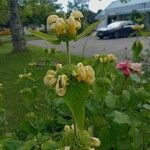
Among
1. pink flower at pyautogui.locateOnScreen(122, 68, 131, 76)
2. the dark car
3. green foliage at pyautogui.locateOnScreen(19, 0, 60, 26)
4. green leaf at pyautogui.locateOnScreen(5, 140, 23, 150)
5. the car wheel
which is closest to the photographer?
green leaf at pyautogui.locateOnScreen(5, 140, 23, 150)

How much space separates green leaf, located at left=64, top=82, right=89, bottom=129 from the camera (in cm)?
133

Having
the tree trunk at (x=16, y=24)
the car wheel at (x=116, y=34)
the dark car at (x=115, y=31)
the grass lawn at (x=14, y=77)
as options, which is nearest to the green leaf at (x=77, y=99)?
the grass lawn at (x=14, y=77)

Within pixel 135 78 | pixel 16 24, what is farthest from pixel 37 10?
pixel 135 78

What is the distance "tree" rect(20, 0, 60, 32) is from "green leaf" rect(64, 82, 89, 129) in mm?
26523

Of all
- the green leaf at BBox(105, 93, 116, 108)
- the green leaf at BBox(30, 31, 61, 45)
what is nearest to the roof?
the green leaf at BBox(105, 93, 116, 108)

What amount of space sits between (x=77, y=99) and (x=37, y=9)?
4275 centimetres

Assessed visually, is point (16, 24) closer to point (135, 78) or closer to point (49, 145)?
point (135, 78)

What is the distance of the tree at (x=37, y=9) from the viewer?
106ft

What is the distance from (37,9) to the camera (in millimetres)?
43562

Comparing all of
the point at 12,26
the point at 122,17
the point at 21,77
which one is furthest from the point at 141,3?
the point at 21,77

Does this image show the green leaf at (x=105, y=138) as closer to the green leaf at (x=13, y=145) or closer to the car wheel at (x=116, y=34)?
the green leaf at (x=13, y=145)

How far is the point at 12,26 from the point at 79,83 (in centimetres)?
1663

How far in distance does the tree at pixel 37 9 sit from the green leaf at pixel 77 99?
26523 mm

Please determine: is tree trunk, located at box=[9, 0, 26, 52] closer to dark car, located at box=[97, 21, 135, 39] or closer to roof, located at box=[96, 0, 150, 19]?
dark car, located at box=[97, 21, 135, 39]
